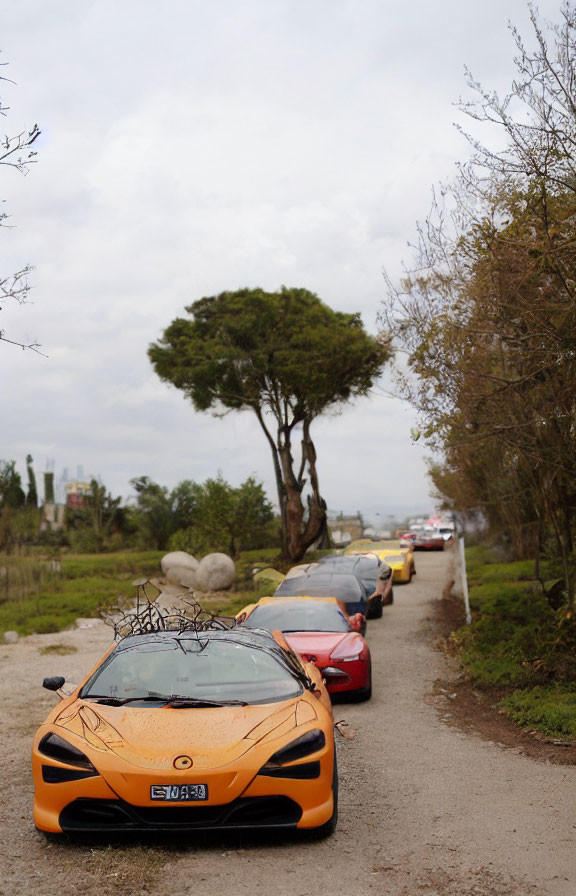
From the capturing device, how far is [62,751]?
5.93m

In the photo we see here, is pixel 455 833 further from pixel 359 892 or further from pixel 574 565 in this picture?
pixel 574 565

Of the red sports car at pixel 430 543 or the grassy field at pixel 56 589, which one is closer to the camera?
the grassy field at pixel 56 589

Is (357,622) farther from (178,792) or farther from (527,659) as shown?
(178,792)

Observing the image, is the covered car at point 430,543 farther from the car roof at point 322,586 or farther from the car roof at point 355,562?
the car roof at point 322,586

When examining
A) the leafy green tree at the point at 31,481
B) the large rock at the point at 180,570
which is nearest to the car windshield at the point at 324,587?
the large rock at the point at 180,570

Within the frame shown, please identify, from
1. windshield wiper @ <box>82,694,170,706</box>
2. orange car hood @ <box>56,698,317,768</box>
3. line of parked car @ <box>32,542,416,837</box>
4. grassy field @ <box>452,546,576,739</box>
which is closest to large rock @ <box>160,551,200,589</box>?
grassy field @ <box>452,546,576,739</box>

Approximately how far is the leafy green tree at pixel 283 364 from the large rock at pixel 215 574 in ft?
19.7

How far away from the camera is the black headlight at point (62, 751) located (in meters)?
5.82

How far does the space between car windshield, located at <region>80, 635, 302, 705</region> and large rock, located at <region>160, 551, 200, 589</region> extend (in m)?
21.9

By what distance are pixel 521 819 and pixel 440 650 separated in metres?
9.83

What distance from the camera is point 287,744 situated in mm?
5910

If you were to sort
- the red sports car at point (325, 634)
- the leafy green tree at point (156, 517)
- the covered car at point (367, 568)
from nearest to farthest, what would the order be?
the red sports car at point (325, 634) → the covered car at point (367, 568) → the leafy green tree at point (156, 517)

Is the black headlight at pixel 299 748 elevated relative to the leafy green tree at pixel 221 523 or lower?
lower

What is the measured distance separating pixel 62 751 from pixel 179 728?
767mm
